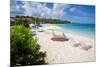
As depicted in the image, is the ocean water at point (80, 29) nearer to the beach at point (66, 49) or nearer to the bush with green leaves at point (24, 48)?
the beach at point (66, 49)

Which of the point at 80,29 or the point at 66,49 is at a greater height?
the point at 80,29

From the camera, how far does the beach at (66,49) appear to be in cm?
181

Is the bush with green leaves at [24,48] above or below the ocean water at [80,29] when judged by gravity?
below

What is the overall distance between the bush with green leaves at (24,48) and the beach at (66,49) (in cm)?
6

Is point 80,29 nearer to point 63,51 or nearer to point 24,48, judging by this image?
point 63,51

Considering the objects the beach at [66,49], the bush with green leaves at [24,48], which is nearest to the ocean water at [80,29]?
the beach at [66,49]

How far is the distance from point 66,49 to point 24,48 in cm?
45

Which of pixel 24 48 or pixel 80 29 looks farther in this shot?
pixel 80 29

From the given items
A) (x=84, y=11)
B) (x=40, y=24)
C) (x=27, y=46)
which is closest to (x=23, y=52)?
(x=27, y=46)

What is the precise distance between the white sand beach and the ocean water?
0.14 feet

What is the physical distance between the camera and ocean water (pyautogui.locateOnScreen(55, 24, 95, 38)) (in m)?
1.88

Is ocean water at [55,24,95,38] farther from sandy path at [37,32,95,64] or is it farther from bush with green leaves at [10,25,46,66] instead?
bush with green leaves at [10,25,46,66]

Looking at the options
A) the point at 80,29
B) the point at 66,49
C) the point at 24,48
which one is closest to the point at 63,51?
the point at 66,49

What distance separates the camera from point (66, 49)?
1.88 meters
